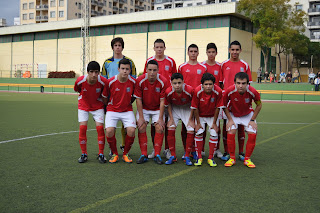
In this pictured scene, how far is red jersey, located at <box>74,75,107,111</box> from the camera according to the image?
223 inches

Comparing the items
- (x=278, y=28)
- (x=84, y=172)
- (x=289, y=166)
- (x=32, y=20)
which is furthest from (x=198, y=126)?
(x=32, y=20)

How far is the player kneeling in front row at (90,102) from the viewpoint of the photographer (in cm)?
557

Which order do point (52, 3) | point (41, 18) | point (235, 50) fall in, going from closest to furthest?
point (235, 50)
point (52, 3)
point (41, 18)

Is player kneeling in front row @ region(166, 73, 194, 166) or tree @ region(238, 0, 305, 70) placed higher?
tree @ region(238, 0, 305, 70)

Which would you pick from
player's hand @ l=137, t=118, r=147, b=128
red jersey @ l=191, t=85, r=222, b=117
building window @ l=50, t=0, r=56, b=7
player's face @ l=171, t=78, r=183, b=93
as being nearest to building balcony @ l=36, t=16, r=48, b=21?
building window @ l=50, t=0, r=56, b=7

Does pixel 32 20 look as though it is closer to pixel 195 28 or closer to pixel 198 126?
pixel 195 28

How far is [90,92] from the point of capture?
223 inches

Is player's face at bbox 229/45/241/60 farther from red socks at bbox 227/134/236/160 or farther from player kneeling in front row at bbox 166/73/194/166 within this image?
red socks at bbox 227/134/236/160

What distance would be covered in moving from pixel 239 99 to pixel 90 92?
2.53 meters

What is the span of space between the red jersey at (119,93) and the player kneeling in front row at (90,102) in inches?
4.9

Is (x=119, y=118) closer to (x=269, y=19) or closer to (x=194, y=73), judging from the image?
(x=194, y=73)

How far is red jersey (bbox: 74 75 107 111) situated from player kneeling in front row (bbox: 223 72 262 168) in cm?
212

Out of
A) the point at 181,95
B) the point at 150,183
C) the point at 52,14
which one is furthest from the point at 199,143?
the point at 52,14

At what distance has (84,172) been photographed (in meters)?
4.91
